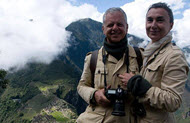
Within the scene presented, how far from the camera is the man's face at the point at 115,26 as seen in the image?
3.88 metres

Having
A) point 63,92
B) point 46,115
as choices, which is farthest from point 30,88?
point 46,115

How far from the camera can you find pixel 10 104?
16825cm

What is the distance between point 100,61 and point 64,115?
145 metres

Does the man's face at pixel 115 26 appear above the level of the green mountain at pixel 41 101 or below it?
above

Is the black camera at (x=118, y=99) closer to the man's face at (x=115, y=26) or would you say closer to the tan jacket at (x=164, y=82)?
the tan jacket at (x=164, y=82)

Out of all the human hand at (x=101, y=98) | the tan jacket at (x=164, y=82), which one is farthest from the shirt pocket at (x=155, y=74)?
the human hand at (x=101, y=98)

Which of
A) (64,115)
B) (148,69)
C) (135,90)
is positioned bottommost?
(64,115)

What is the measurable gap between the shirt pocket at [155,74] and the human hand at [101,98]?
3.15 feet

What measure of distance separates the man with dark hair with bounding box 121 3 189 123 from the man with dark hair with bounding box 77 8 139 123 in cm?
35

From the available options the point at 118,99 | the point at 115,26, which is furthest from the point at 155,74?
the point at 115,26

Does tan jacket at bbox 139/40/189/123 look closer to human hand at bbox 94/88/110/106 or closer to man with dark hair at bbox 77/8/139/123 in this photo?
man with dark hair at bbox 77/8/139/123

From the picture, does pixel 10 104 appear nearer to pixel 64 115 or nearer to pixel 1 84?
pixel 64 115

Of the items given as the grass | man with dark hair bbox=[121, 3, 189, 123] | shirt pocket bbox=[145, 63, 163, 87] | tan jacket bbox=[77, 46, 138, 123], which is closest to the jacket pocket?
tan jacket bbox=[77, 46, 138, 123]

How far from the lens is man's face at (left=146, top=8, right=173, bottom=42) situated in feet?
11.4
